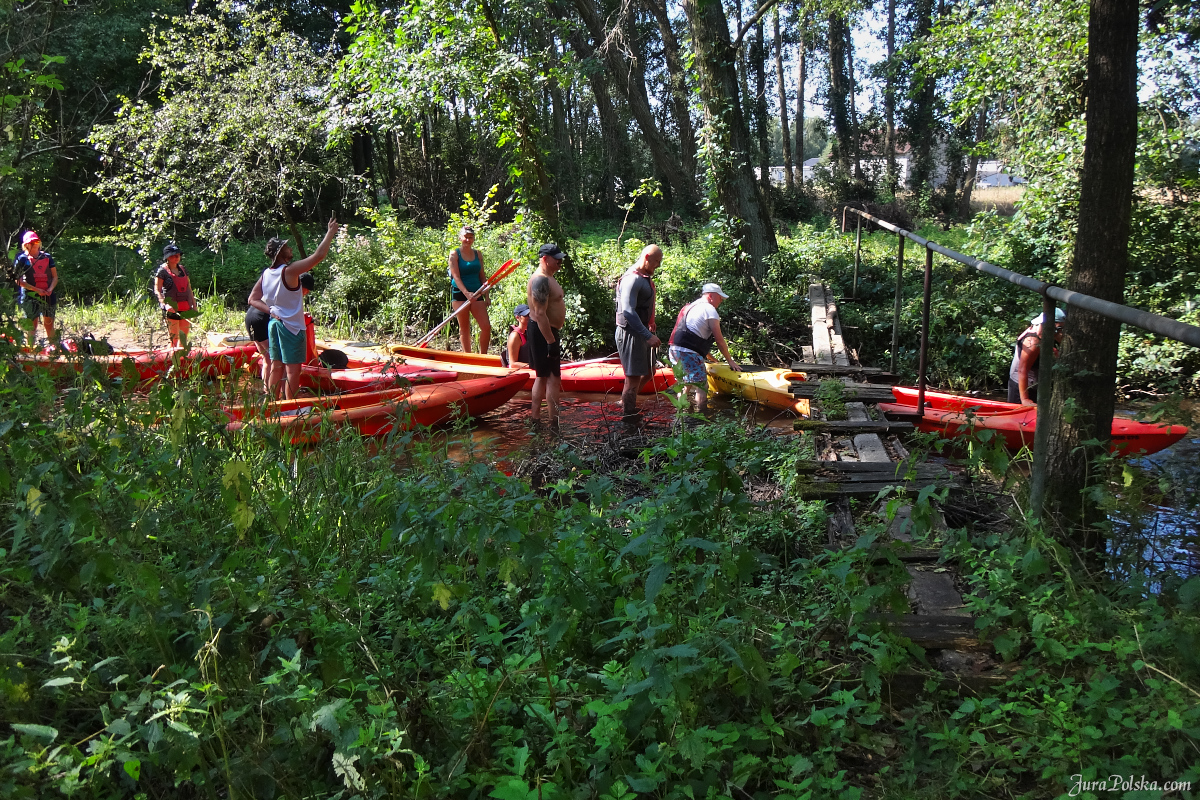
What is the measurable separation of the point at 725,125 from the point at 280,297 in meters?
Answer: 7.45

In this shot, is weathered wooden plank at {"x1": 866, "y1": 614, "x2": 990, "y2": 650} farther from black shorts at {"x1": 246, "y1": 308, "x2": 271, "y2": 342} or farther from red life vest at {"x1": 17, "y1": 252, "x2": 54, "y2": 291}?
red life vest at {"x1": 17, "y1": 252, "x2": 54, "y2": 291}

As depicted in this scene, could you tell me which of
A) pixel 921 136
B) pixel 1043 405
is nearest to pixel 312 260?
pixel 1043 405

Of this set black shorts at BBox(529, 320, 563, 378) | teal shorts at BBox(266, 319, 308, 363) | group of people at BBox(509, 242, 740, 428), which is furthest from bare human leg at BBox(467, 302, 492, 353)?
teal shorts at BBox(266, 319, 308, 363)

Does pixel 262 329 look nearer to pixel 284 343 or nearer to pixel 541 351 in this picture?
pixel 284 343

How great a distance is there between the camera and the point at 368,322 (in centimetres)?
1365

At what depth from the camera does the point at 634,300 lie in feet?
25.0

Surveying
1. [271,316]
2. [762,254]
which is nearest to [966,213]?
[762,254]

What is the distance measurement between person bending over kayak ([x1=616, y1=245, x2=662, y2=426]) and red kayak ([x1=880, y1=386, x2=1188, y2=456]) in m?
2.18

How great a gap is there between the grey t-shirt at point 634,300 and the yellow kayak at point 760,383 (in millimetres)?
1536

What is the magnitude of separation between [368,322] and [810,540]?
425 inches

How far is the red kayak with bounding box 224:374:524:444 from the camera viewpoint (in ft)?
17.7

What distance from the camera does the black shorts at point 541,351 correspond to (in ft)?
24.8

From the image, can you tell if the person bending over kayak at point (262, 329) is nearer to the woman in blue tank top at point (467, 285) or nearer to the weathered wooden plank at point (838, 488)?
the woman in blue tank top at point (467, 285)

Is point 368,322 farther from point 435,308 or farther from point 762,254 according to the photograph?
point 762,254
